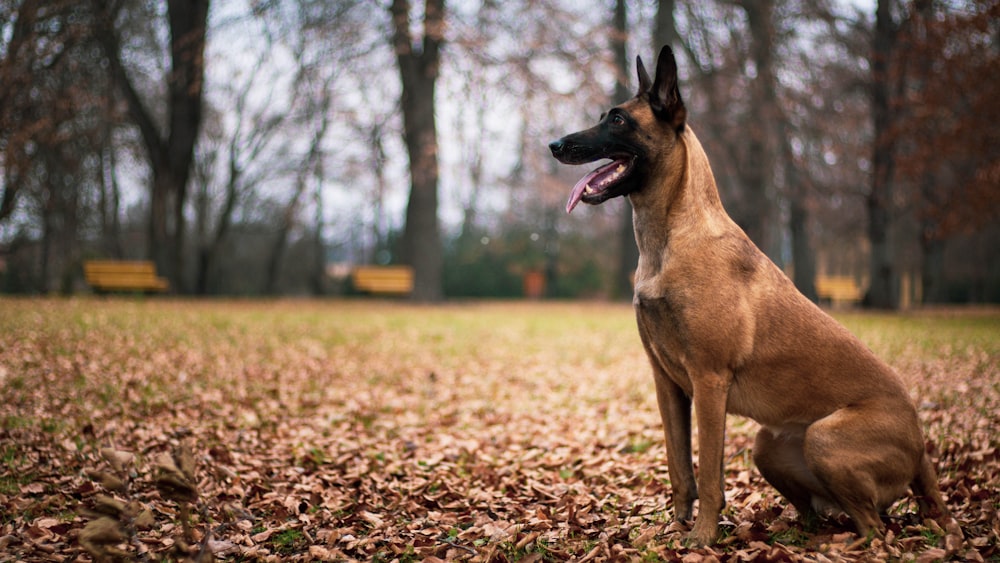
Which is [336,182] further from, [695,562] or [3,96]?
[695,562]

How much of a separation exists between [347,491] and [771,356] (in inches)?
113

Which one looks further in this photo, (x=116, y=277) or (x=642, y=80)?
(x=116, y=277)

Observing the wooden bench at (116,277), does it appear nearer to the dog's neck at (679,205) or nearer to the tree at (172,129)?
the tree at (172,129)

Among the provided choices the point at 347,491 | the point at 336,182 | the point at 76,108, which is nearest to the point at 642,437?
the point at 347,491

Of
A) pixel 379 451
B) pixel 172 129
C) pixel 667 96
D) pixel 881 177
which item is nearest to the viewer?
pixel 667 96

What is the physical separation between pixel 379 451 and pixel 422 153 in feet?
38.3

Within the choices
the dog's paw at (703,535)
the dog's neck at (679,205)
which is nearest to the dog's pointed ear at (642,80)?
the dog's neck at (679,205)

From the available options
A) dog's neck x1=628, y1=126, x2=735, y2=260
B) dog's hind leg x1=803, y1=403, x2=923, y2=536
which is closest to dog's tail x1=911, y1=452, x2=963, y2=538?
dog's hind leg x1=803, y1=403, x2=923, y2=536

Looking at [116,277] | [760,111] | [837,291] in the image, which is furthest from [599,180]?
[837,291]

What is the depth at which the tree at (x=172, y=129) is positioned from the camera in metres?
16.9

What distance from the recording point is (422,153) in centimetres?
1599

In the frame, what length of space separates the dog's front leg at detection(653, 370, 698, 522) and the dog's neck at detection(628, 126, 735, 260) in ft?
2.19

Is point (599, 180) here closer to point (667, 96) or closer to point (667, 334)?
point (667, 96)

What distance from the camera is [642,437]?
18.0 feet
